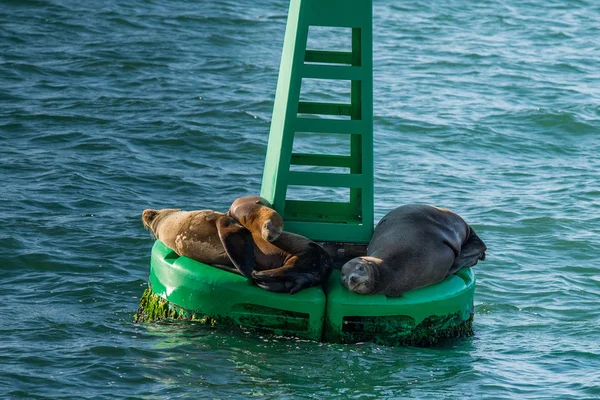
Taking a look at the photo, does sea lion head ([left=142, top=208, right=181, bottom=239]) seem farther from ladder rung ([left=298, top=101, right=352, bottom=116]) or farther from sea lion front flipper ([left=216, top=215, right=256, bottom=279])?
ladder rung ([left=298, top=101, right=352, bottom=116])

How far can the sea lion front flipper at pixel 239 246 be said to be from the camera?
7664 mm

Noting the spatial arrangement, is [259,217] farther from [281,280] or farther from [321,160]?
[321,160]

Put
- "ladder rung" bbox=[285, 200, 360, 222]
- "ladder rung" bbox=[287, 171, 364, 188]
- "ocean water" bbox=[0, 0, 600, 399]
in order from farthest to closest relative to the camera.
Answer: "ladder rung" bbox=[285, 200, 360, 222] < "ladder rung" bbox=[287, 171, 364, 188] < "ocean water" bbox=[0, 0, 600, 399]

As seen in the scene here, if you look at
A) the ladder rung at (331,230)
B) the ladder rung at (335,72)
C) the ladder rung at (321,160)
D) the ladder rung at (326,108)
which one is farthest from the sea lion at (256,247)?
the ladder rung at (335,72)

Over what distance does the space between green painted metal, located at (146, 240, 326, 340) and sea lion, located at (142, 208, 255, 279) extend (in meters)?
0.09

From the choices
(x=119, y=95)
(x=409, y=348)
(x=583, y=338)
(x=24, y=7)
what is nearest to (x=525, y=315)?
(x=583, y=338)

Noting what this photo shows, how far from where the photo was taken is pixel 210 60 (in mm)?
19500

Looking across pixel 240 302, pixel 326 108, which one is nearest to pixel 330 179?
pixel 326 108

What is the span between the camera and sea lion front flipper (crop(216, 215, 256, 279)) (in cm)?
766

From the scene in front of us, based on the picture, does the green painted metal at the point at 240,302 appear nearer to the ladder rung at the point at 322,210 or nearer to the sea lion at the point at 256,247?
the sea lion at the point at 256,247

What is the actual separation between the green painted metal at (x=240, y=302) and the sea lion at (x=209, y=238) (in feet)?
0.30

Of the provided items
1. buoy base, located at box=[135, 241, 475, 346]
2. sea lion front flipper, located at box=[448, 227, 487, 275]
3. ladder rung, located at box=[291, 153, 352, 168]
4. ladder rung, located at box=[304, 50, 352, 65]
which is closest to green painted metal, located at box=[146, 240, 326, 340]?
buoy base, located at box=[135, 241, 475, 346]

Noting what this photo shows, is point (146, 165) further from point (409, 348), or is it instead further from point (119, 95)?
point (409, 348)

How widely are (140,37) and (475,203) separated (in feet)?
31.7
